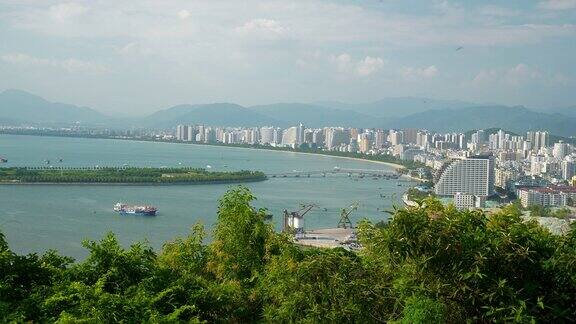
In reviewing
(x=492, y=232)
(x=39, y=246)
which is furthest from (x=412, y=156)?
(x=492, y=232)

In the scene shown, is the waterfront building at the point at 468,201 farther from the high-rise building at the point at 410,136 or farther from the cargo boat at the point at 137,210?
the high-rise building at the point at 410,136

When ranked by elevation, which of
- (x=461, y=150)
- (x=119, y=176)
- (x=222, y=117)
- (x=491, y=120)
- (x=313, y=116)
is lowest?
(x=119, y=176)

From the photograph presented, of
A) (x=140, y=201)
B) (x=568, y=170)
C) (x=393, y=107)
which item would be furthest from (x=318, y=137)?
(x=393, y=107)

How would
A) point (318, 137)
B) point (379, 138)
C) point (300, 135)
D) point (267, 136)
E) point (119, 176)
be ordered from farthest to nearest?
point (267, 136) < point (300, 135) < point (318, 137) < point (379, 138) < point (119, 176)

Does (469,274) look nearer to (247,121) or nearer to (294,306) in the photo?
(294,306)

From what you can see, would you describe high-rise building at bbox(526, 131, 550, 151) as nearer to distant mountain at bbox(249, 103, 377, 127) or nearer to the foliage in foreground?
the foliage in foreground

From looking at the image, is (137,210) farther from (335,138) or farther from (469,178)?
(335,138)
